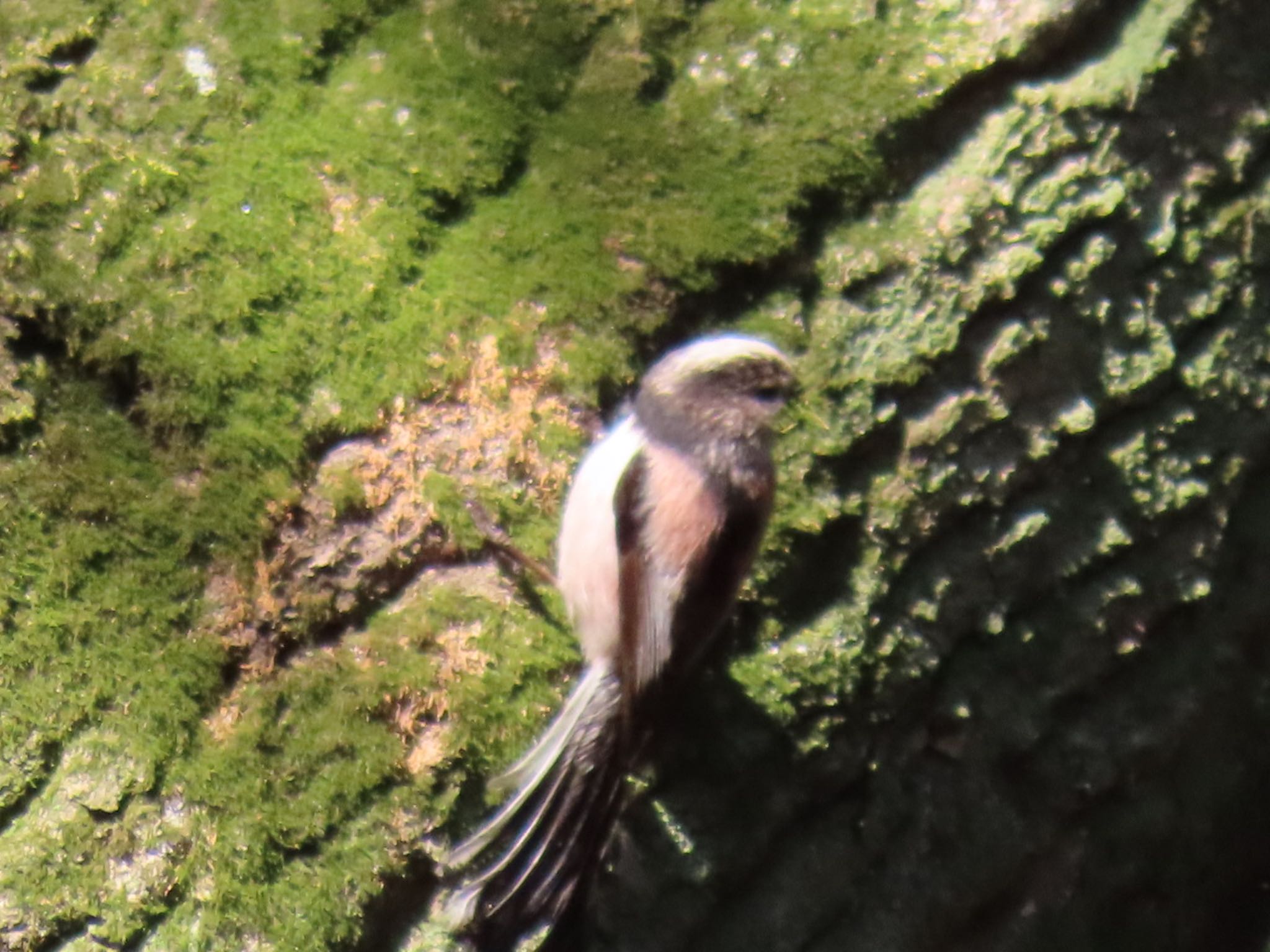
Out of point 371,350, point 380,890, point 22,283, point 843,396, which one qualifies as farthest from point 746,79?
point 380,890

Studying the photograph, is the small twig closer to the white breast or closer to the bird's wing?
the white breast

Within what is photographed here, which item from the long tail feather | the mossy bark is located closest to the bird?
the long tail feather

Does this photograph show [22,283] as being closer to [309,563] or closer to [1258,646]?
[309,563]

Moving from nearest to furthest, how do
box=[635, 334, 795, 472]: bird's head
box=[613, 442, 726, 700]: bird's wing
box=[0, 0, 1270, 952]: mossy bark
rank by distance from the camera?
box=[0, 0, 1270, 952]: mossy bark < box=[613, 442, 726, 700]: bird's wing < box=[635, 334, 795, 472]: bird's head

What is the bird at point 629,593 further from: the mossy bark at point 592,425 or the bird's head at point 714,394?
the mossy bark at point 592,425

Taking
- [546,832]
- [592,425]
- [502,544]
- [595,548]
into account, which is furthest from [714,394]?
[546,832]

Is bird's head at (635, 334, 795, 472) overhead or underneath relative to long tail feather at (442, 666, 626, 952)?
overhead

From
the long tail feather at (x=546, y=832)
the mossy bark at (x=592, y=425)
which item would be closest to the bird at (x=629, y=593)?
the long tail feather at (x=546, y=832)
